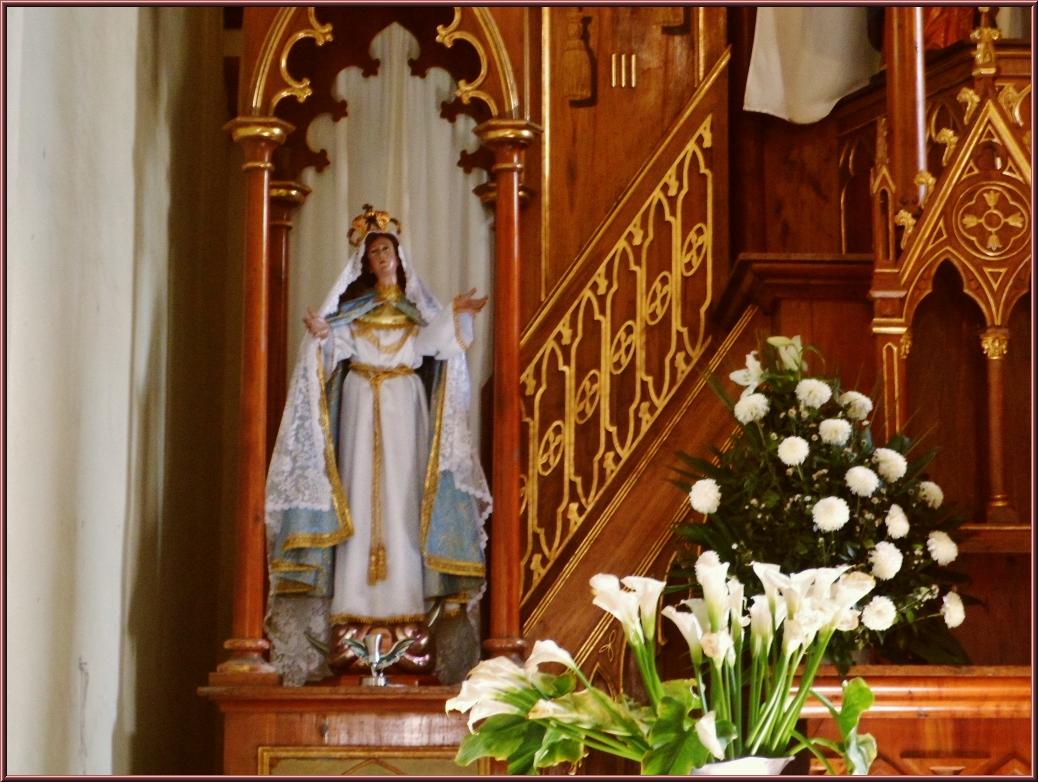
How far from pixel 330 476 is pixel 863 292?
1.82 meters

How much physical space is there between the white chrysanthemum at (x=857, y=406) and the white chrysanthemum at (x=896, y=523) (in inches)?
12.7

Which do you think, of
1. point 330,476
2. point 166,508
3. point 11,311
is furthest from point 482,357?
point 11,311

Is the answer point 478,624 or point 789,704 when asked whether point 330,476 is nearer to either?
point 478,624

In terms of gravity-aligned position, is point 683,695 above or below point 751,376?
below

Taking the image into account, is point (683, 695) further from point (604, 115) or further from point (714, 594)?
point (604, 115)

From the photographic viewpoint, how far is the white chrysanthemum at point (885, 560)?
4.67 m

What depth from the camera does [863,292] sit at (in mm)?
5691

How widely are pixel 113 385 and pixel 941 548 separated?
2.44m

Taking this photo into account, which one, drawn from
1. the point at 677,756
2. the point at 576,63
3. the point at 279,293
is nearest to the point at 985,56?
the point at 576,63

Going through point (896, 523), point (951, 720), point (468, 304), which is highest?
point (468, 304)

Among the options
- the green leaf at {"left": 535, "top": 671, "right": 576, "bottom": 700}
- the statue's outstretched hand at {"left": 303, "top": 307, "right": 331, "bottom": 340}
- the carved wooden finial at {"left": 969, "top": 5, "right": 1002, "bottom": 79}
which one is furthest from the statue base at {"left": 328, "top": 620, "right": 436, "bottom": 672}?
the green leaf at {"left": 535, "top": 671, "right": 576, "bottom": 700}

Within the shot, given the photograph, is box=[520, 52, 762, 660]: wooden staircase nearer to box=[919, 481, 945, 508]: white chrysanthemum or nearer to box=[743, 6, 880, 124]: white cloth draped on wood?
box=[743, 6, 880, 124]: white cloth draped on wood

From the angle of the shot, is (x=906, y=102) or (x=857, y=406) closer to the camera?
(x=857, y=406)

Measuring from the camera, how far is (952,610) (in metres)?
4.71
